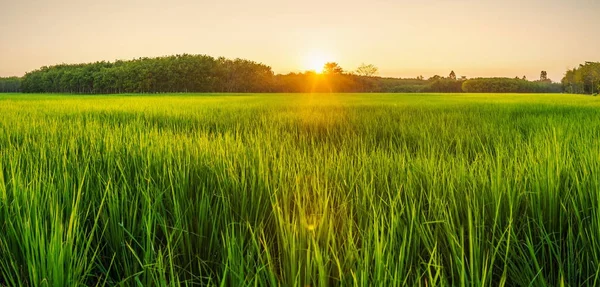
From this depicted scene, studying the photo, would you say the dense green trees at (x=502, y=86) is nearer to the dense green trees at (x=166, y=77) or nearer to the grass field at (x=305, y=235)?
the dense green trees at (x=166, y=77)

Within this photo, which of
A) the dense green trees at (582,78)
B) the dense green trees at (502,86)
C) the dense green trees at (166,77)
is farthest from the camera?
the dense green trees at (502,86)

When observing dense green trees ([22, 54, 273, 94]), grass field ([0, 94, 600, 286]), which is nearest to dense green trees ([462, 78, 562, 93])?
dense green trees ([22, 54, 273, 94])

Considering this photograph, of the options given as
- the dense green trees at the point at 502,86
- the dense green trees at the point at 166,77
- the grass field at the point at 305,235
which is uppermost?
the dense green trees at the point at 166,77

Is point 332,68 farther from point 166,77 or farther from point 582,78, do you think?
point 582,78

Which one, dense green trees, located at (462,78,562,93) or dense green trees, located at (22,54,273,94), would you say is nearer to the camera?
dense green trees, located at (22,54,273,94)

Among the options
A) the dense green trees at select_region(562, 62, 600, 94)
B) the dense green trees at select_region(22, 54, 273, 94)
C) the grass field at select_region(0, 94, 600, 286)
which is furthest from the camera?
the dense green trees at select_region(22, 54, 273, 94)

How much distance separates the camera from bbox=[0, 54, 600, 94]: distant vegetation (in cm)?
8062

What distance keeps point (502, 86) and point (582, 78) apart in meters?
15.6

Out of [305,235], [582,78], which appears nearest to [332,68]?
[582,78]

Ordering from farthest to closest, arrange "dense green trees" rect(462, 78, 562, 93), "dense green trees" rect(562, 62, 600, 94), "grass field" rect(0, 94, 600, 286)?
"dense green trees" rect(462, 78, 562, 93)
"dense green trees" rect(562, 62, 600, 94)
"grass field" rect(0, 94, 600, 286)

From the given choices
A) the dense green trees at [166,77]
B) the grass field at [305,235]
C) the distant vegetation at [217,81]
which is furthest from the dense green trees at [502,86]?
the grass field at [305,235]

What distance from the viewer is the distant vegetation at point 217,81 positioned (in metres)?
80.6

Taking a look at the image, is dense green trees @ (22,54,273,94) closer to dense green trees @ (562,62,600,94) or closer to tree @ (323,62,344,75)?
tree @ (323,62,344,75)

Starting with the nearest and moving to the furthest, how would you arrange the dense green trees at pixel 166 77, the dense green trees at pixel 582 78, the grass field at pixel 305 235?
1. the grass field at pixel 305 235
2. the dense green trees at pixel 582 78
3. the dense green trees at pixel 166 77
